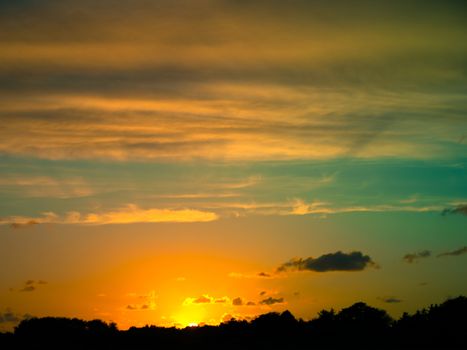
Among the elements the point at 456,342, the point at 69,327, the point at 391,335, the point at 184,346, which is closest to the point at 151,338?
→ the point at 184,346

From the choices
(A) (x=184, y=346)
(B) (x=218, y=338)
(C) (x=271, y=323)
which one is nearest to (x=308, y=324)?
(C) (x=271, y=323)

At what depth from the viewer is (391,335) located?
11369 cm

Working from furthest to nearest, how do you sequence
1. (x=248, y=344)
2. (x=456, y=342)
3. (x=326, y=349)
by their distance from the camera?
(x=248, y=344)
(x=326, y=349)
(x=456, y=342)

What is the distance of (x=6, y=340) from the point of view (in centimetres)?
13038

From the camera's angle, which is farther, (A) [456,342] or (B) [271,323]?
(B) [271,323]

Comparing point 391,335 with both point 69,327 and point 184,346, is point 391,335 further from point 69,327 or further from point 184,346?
point 69,327

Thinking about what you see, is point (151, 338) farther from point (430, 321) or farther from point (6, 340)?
point (430, 321)

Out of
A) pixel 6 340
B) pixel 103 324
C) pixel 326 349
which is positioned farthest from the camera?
pixel 103 324

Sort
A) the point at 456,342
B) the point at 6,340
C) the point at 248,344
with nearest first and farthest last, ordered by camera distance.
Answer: the point at 456,342
the point at 248,344
the point at 6,340

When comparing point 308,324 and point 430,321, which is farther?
point 308,324

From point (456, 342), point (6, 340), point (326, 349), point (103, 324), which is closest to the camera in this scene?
point (456, 342)

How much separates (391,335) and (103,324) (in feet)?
187

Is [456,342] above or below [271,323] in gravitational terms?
below

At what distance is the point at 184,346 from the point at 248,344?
9985mm
